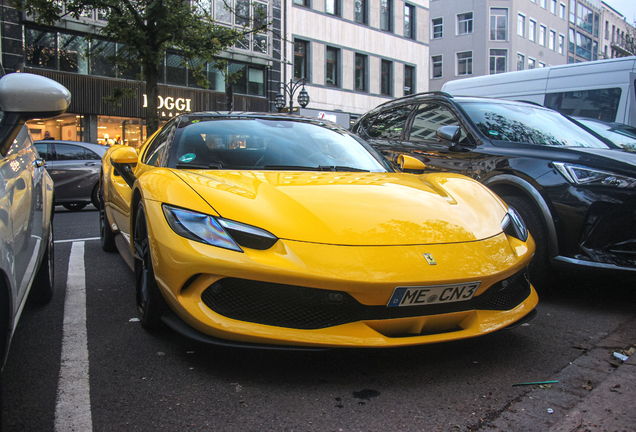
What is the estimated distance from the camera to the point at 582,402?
226 cm

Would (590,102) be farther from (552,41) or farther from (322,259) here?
(552,41)

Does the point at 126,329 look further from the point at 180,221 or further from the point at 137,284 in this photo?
the point at 180,221

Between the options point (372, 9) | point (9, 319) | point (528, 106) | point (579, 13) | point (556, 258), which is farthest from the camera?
point (579, 13)

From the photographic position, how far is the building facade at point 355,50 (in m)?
27.2

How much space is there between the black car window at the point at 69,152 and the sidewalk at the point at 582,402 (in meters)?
10.3

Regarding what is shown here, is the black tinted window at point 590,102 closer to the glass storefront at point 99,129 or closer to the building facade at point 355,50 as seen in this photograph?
the glass storefront at point 99,129

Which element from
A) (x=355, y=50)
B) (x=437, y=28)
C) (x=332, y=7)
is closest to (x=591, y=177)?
(x=332, y=7)

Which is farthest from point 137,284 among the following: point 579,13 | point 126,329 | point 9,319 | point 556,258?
point 579,13

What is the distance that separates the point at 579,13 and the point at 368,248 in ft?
194

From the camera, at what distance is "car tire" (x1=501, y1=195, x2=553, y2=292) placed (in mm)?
3885

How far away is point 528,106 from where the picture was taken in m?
5.55

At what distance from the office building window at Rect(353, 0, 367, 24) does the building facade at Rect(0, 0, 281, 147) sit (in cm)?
550

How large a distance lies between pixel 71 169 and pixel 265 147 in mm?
8272

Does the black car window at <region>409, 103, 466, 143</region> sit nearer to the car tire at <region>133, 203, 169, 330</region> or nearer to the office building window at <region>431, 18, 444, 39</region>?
→ the car tire at <region>133, 203, 169, 330</region>
